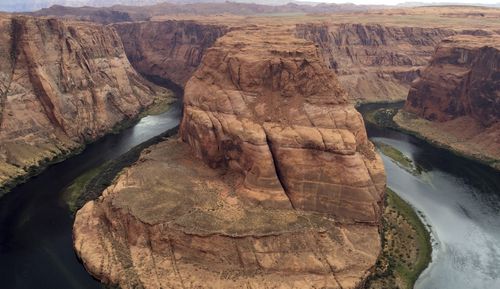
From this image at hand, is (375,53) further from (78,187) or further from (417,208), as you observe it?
(78,187)

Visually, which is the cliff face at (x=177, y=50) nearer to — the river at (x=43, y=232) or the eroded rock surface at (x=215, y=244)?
the river at (x=43, y=232)

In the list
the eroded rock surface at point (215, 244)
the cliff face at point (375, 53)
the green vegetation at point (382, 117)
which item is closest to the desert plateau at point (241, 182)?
the eroded rock surface at point (215, 244)

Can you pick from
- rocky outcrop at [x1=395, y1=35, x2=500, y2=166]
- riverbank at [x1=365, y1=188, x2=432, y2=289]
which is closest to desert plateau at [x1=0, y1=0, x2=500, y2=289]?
riverbank at [x1=365, y1=188, x2=432, y2=289]

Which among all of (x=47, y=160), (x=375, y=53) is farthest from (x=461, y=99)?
(x=47, y=160)

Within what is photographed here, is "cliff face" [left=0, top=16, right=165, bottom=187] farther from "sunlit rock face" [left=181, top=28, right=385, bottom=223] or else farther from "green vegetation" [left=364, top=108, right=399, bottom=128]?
"green vegetation" [left=364, top=108, right=399, bottom=128]

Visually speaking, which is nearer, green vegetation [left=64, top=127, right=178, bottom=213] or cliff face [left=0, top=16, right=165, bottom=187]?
green vegetation [left=64, top=127, right=178, bottom=213]

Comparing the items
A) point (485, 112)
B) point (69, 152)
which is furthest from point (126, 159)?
point (485, 112)

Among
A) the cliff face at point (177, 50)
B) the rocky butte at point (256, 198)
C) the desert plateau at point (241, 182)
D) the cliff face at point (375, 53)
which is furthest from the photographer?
the cliff face at point (177, 50)
